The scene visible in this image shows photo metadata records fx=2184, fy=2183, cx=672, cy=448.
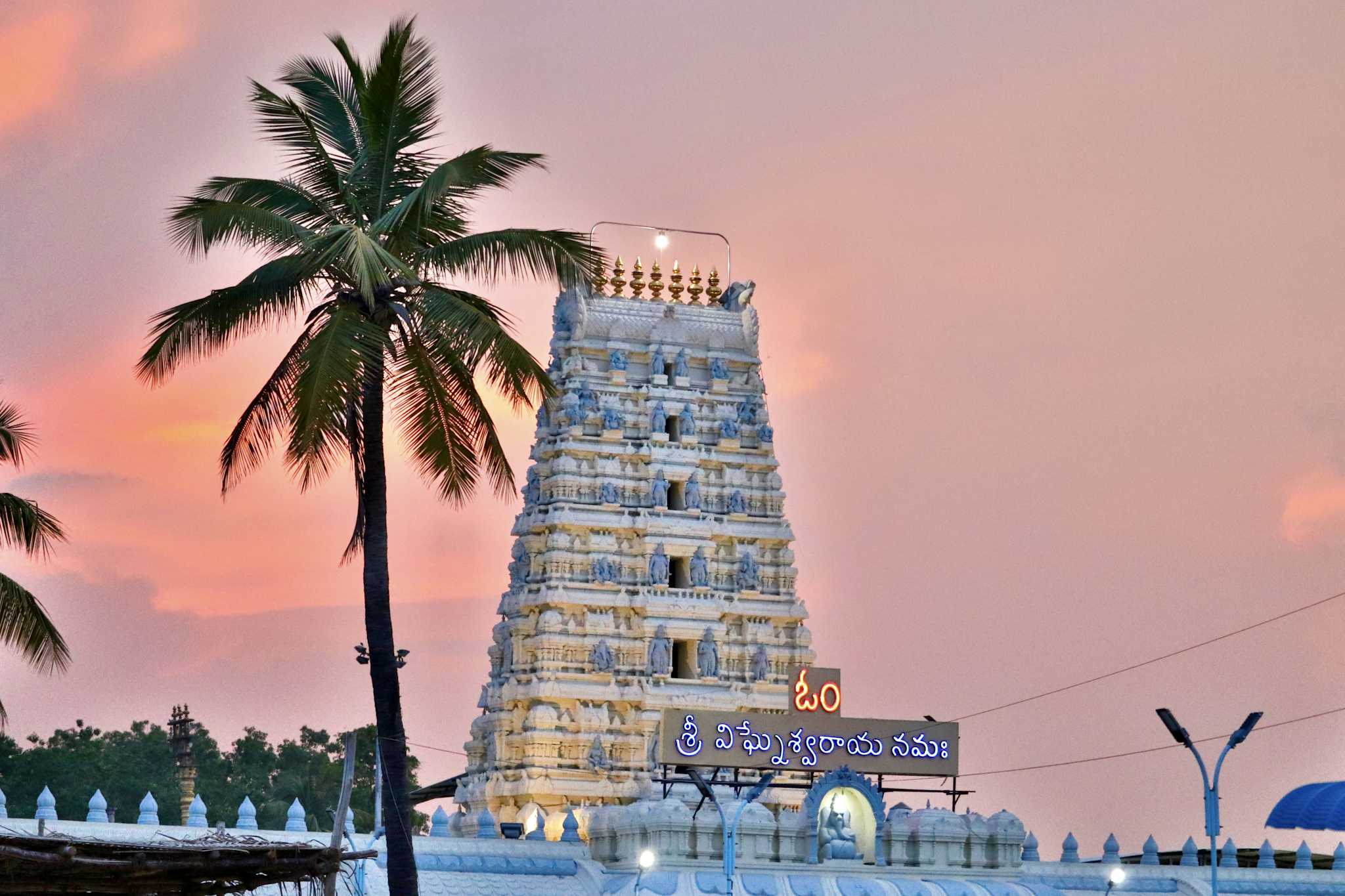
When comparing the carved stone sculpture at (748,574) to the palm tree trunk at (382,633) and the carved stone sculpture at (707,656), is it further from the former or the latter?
the palm tree trunk at (382,633)

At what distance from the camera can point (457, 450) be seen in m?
42.7

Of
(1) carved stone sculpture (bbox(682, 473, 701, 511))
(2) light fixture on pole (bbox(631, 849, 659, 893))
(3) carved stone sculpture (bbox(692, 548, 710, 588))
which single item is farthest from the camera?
(1) carved stone sculpture (bbox(682, 473, 701, 511))

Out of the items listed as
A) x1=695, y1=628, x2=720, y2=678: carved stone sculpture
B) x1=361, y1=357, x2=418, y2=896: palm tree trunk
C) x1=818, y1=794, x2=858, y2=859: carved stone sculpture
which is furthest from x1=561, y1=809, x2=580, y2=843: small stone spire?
x1=361, y1=357, x2=418, y2=896: palm tree trunk

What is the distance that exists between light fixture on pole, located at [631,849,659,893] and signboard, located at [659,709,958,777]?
3.46 metres

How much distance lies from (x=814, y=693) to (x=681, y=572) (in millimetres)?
14841

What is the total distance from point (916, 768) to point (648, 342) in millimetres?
22170

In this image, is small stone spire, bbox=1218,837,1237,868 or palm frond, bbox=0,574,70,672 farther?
Answer: small stone spire, bbox=1218,837,1237,868

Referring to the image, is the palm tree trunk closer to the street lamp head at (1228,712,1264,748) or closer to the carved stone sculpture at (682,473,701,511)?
the street lamp head at (1228,712,1264,748)

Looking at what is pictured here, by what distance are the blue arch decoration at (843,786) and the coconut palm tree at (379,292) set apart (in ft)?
59.2

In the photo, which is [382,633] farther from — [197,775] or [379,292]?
[197,775]

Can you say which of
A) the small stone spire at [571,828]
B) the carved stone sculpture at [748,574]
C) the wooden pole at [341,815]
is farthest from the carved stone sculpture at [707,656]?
the wooden pole at [341,815]

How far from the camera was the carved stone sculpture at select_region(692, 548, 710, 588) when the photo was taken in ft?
247

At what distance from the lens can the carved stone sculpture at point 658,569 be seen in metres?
74.7

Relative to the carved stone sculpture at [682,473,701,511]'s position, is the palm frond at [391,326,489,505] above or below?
below
